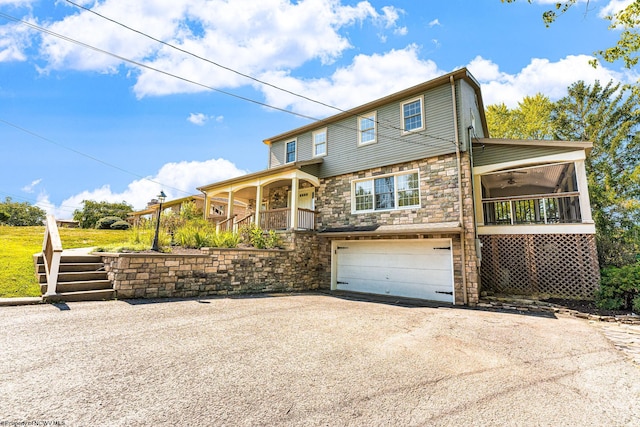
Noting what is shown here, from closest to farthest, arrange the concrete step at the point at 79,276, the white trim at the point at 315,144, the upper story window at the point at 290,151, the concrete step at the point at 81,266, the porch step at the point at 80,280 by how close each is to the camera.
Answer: the porch step at the point at 80,280
the concrete step at the point at 79,276
the concrete step at the point at 81,266
the white trim at the point at 315,144
the upper story window at the point at 290,151

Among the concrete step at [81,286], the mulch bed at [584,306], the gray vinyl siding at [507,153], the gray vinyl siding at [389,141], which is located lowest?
the mulch bed at [584,306]

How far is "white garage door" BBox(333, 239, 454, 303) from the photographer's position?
938 cm

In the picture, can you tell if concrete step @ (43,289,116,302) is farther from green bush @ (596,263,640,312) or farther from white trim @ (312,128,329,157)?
green bush @ (596,263,640,312)

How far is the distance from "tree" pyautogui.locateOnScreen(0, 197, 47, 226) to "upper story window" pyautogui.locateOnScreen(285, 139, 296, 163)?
42355mm

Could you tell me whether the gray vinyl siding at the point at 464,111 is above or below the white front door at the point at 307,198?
above

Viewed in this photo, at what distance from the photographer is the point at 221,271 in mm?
8641

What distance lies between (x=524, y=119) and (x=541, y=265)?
53.7ft

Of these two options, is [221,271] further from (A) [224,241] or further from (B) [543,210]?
(B) [543,210]

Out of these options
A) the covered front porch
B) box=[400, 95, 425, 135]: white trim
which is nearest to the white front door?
the covered front porch

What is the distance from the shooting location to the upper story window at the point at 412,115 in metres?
10.5

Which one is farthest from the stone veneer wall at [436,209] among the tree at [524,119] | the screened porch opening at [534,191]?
the tree at [524,119]

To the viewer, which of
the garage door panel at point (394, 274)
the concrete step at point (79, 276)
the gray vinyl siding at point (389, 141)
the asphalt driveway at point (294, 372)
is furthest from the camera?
the gray vinyl siding at point (389, 141)

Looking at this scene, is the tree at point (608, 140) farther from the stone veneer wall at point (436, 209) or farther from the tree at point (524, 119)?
the stone veneer wall at point (436, 209)

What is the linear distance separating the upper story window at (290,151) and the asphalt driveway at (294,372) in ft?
32.9
